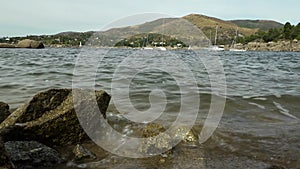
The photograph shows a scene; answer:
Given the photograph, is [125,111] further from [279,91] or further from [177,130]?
[279,91]

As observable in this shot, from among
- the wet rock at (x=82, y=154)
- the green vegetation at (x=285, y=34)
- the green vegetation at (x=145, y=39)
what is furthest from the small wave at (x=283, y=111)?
the green vegetation at (x=285, y=34)

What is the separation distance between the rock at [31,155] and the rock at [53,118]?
0.41 meters

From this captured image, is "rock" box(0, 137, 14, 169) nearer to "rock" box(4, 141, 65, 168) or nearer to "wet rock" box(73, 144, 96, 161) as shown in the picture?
"rock" box(4, 141, 65, 168)

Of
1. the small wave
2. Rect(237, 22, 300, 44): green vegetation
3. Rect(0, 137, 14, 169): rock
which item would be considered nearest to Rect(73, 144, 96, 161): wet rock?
Rect(0, 137, 14, 169): rock

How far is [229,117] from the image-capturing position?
7398 millimetres

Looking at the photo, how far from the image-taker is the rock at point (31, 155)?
402 cm

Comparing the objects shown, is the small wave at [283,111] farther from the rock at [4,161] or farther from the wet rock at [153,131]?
the rock at [4,161]

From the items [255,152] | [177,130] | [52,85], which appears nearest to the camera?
[255,152]

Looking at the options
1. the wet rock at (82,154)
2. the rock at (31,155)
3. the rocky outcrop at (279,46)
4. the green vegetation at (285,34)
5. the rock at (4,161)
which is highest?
the green vegetation at (285,34)

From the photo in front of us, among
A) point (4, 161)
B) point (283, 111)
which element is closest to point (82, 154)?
point (4, 161)

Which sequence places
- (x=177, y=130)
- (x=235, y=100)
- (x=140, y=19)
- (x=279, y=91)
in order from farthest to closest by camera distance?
1. (x=279, y=91)
2. (x=235, y=100)
3. (x=140, y=19)
4. (x=177, y=130)

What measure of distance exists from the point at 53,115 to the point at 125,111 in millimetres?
3111

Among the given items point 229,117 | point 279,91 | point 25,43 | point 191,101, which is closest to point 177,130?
point 229,117

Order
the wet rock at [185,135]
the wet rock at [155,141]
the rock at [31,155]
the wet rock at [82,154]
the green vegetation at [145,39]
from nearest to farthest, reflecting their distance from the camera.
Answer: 1. the rock at [31,155]
2. the wet rock at [82,154]
3. the wet rock at [155,141]
4. the wet rock at [185,135]
5. the green vegetation at [145,39]
